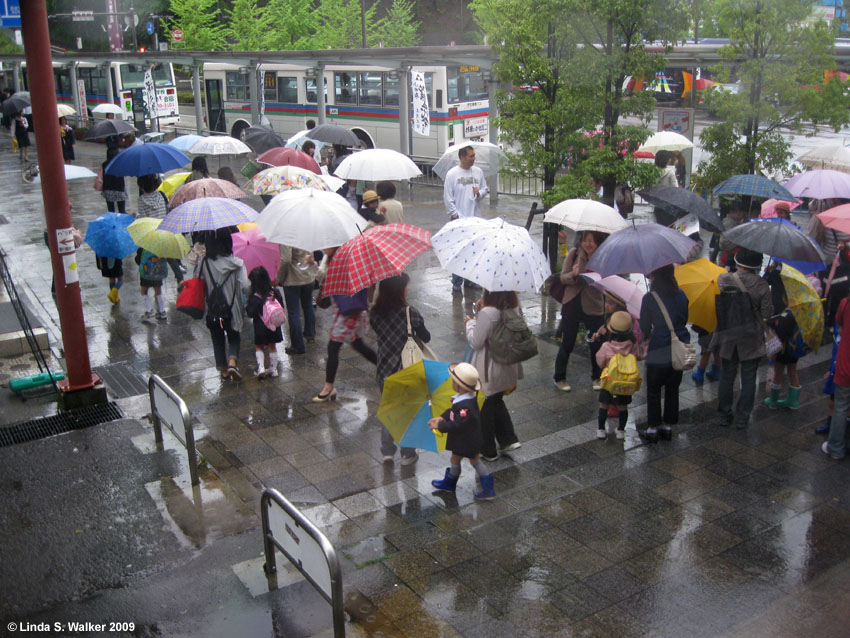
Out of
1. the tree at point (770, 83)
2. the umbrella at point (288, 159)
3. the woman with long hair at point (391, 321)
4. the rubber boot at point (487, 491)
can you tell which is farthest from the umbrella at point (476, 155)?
the rubber boot at point (487, 491)

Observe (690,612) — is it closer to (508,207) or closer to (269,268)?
(269,268)

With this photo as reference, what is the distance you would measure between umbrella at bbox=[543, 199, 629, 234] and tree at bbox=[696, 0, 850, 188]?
314cm

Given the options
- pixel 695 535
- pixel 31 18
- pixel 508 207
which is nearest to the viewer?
pixel 695 535

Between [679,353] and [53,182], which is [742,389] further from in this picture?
[53,182]

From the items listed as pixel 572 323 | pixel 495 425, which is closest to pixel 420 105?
pixel 572 323

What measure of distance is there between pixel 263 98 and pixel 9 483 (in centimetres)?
2269

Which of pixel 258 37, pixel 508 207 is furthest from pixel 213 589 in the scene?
pixel 258 37

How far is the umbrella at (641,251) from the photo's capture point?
688 centimetres

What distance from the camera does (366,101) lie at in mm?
24828

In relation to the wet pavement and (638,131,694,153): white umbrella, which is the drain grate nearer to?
the wet pavement

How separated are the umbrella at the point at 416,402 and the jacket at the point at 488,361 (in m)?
0.45

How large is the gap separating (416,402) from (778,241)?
3558mm

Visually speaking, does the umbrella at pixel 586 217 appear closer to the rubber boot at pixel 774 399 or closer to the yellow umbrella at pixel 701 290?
the yellow umbrella at pixel 701 290

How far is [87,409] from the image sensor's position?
311 inches
